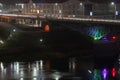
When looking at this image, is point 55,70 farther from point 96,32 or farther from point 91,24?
point 96,32

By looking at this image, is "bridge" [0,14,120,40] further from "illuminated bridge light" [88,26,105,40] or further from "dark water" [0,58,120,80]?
Answer: "dark water" [0,58,120,80]

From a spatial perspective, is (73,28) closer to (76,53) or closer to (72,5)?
(76,53)

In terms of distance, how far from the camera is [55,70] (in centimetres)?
7094

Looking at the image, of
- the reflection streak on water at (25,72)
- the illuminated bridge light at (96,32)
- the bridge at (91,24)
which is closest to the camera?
the reflection streak on water at (25,72)

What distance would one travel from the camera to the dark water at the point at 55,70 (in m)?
64.9

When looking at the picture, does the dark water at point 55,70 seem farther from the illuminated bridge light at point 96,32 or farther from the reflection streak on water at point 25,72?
the illuminated bridge light at point 96,32

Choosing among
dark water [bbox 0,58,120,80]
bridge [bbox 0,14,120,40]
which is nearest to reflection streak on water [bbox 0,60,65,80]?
dark water [bbox 0,58,120,80]

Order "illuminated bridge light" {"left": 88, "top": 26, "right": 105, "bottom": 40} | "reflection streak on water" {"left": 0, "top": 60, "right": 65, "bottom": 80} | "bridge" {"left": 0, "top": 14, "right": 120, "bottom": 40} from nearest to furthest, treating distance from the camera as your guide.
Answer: "reflection streak on water" {"left": 0, "top": 60, "right": 65, "bottom": 80} < "bridge" {"left": 0, "top": 14, "right": 120, "bottom": 40} < "illuminated bridge light" {"left": 88, "top": 26, "right": 105, "bottom": 40}

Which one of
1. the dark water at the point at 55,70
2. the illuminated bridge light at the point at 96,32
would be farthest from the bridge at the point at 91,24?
the dark water at the point at 55,70

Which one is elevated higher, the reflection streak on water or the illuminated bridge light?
the illuminated bridge light

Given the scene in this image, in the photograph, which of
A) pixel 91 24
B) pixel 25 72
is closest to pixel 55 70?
pixel 25 72

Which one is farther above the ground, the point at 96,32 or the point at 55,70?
the point at 96,32

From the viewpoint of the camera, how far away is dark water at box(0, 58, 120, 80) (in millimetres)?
64875

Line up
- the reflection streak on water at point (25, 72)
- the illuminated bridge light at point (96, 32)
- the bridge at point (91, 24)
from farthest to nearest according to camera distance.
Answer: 1. the illuminated bridge light at point (96, 32)
2. the bridge at point (91, 24)
3. the reflection streak on water at point (25, 72)
